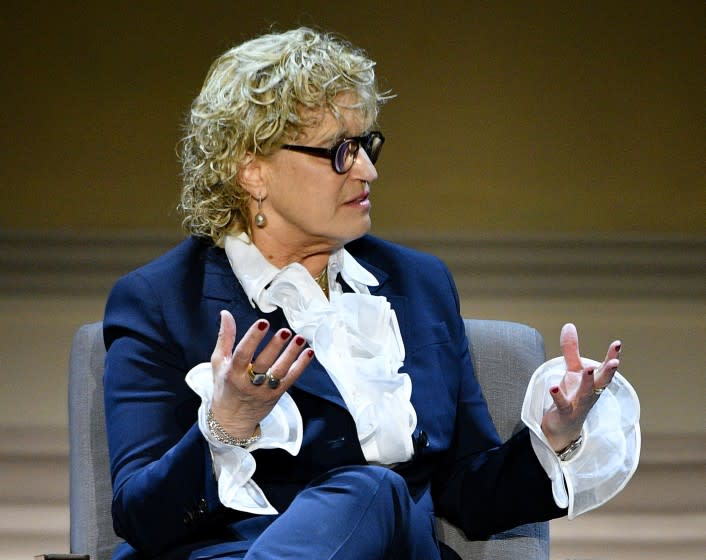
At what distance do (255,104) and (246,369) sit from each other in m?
0.59

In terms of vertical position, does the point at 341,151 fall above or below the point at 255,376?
above

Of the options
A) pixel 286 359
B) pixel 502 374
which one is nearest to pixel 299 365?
pixel 286 359

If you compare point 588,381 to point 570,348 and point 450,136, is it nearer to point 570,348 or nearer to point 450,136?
point 570,348

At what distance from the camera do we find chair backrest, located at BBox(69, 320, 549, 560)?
2033 millimetres

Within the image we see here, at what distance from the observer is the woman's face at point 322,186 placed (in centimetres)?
203

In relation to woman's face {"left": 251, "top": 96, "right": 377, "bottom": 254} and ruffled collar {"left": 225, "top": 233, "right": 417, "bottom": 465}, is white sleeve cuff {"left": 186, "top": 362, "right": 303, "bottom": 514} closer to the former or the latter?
ruffled collar {"left": 225, "top": 233, "right": 417, "bottom": 465}

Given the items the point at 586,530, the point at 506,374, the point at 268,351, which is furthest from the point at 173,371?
the point at 586,530

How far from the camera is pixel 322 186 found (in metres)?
2.04

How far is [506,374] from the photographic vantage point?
2188 mm

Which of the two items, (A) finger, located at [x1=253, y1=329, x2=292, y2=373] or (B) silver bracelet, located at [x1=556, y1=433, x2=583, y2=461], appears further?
(B) silver bracelet, located at [x1=556, y1=433, x2=583, y2=461]

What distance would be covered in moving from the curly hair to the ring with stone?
0.51 metres

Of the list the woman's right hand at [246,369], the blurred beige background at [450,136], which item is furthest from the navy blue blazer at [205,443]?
the blurred beige background at [450,136]

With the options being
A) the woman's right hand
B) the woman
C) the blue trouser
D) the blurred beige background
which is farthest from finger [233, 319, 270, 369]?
the blurred beige background

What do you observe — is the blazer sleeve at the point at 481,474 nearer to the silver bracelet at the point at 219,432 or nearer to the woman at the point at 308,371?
the woman at the point at 308,371
